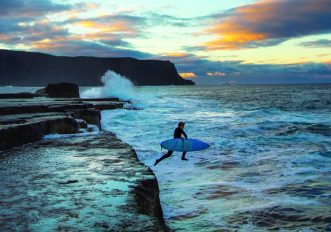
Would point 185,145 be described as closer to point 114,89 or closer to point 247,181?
point 247,181

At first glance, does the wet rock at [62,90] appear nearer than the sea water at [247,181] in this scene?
No

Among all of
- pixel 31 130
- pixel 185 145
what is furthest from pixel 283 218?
pixel 31 130

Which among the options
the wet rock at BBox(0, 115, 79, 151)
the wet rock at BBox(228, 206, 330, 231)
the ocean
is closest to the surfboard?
the ocean

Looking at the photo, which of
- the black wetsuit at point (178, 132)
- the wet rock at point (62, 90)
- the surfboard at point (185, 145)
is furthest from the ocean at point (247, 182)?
the wet rock at point (62, 90)

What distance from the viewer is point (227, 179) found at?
8.19 metres

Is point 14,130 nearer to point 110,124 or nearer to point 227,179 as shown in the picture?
point 227,179

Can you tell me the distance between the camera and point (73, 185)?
176 inches

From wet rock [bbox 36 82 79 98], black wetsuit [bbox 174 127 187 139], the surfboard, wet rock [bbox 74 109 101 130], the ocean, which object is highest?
wet rock [bbox 36 82 79 98]

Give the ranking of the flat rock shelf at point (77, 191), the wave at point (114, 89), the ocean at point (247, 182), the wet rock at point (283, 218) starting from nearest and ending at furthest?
the flat rock shelf at point (77, 191) < the wet rock at point (283, 218) < the ocean at point (247, 182) < the wave at point (114, 89)

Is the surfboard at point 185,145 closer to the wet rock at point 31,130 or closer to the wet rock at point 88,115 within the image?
the wet rock at point 31,130

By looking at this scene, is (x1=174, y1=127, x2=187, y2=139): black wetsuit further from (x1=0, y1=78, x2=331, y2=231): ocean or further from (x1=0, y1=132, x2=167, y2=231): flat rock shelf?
(x1=0, y1=132, x2=167, y2=231): flat rock shelf

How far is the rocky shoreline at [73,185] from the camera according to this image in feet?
11.1

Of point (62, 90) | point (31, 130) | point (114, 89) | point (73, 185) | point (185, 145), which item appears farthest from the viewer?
point (114, 89)

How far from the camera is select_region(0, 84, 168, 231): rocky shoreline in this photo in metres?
3.38
